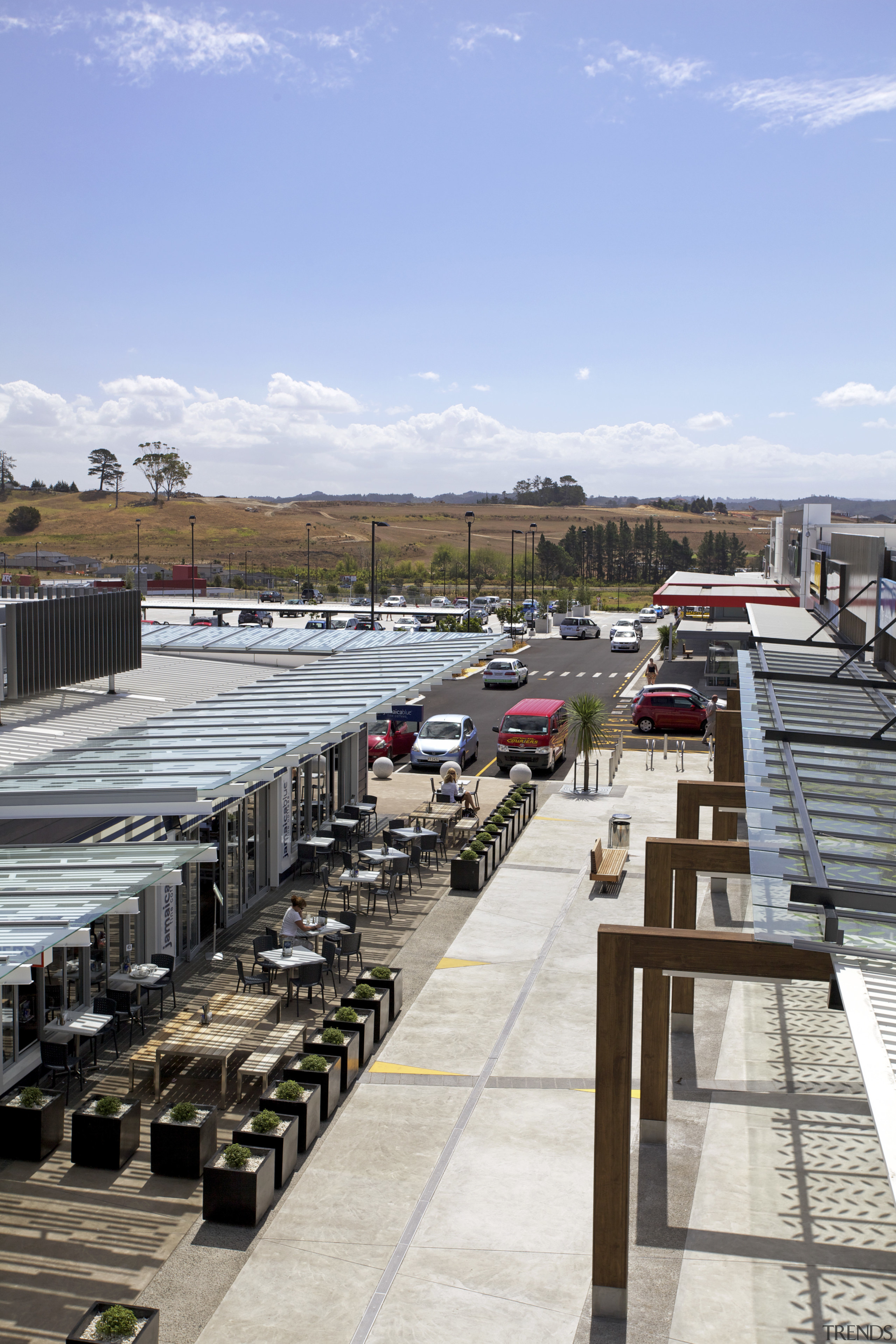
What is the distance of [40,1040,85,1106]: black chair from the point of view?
11.8 meters

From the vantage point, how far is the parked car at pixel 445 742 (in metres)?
30.3

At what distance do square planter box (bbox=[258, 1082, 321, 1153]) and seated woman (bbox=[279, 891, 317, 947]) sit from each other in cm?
423

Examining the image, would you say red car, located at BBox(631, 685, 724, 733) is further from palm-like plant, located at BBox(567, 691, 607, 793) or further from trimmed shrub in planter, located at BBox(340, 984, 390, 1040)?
trimmed shrub in planter, located at BBox(340, 984, 390, 1040)

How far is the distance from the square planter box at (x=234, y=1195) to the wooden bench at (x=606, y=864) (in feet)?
33.7

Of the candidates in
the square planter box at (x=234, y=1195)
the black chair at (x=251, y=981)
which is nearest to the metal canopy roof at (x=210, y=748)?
the black chair at (x=251, y=981)

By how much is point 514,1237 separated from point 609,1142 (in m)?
1.82

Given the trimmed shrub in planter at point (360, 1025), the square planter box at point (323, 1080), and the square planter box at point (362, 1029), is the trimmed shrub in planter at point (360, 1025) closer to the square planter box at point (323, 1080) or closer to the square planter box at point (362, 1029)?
the square planter box at point (362, 1029)

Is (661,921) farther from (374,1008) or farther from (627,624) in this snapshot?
(627,624)

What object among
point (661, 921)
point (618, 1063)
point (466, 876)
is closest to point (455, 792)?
point (466, 876)

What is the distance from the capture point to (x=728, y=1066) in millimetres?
Result: 12477

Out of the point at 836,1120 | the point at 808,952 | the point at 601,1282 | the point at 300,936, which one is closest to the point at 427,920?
the point at 300,936

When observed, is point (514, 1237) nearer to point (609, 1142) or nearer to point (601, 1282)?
point (601, 1282)

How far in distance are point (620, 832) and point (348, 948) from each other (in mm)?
7985

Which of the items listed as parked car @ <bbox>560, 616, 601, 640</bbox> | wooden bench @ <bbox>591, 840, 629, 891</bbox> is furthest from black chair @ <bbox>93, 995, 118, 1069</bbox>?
parked car @ <bbox>560, 616, 601, 640</bbox>
